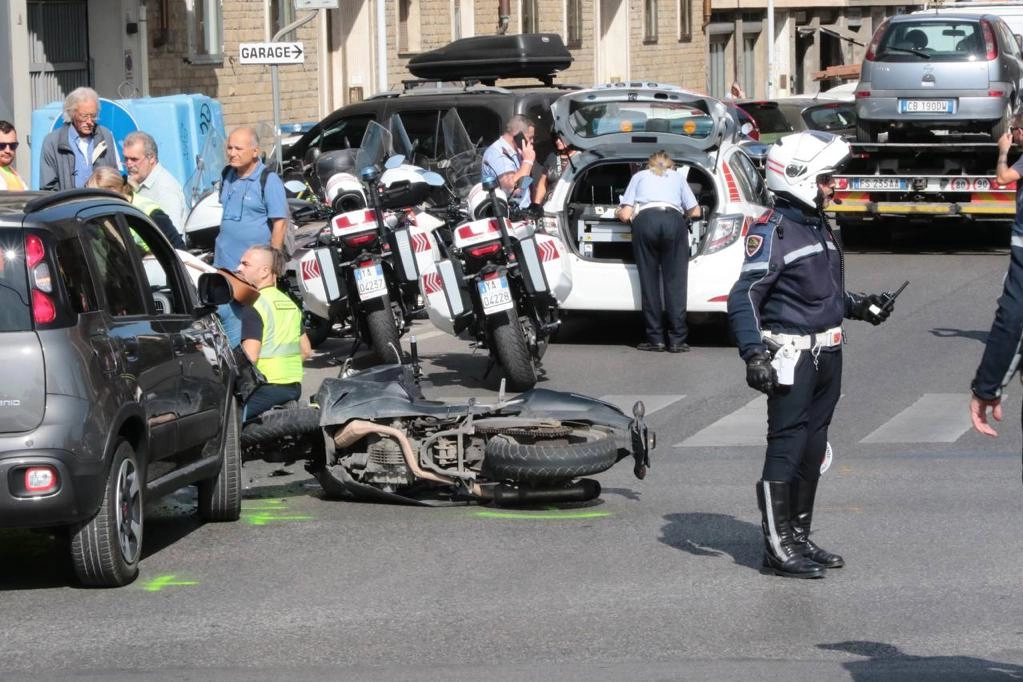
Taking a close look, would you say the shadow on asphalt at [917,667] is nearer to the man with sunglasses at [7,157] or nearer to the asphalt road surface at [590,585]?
the asphalt road surface at [590,585]

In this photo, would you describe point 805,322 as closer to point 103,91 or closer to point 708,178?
point 708,178

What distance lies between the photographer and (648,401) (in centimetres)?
1292

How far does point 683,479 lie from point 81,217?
368 centimetres

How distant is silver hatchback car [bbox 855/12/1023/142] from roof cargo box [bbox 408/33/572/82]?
3.98 m

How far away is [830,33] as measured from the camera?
6456cm

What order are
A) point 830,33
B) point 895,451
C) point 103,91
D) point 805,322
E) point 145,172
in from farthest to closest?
point 830,33 → point 103,91 → point 145,172 → point 895,451 → point 805,322

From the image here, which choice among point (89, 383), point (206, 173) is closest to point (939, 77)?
point (206, 173)

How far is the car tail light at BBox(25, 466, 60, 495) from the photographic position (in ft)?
23.6

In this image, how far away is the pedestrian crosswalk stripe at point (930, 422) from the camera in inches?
447

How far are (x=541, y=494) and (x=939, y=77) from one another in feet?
51.5

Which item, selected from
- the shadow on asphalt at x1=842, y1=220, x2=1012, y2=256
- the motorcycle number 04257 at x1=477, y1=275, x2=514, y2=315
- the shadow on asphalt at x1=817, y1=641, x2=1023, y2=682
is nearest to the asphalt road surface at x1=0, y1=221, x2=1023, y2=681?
the shadow on asphalt at x1=817, y1=641, x2=1023, y2=682

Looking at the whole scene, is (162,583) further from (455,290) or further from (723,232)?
(723,232)

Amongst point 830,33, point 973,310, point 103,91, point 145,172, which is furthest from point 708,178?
point 830,33

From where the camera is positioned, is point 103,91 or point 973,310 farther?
point 103,91
